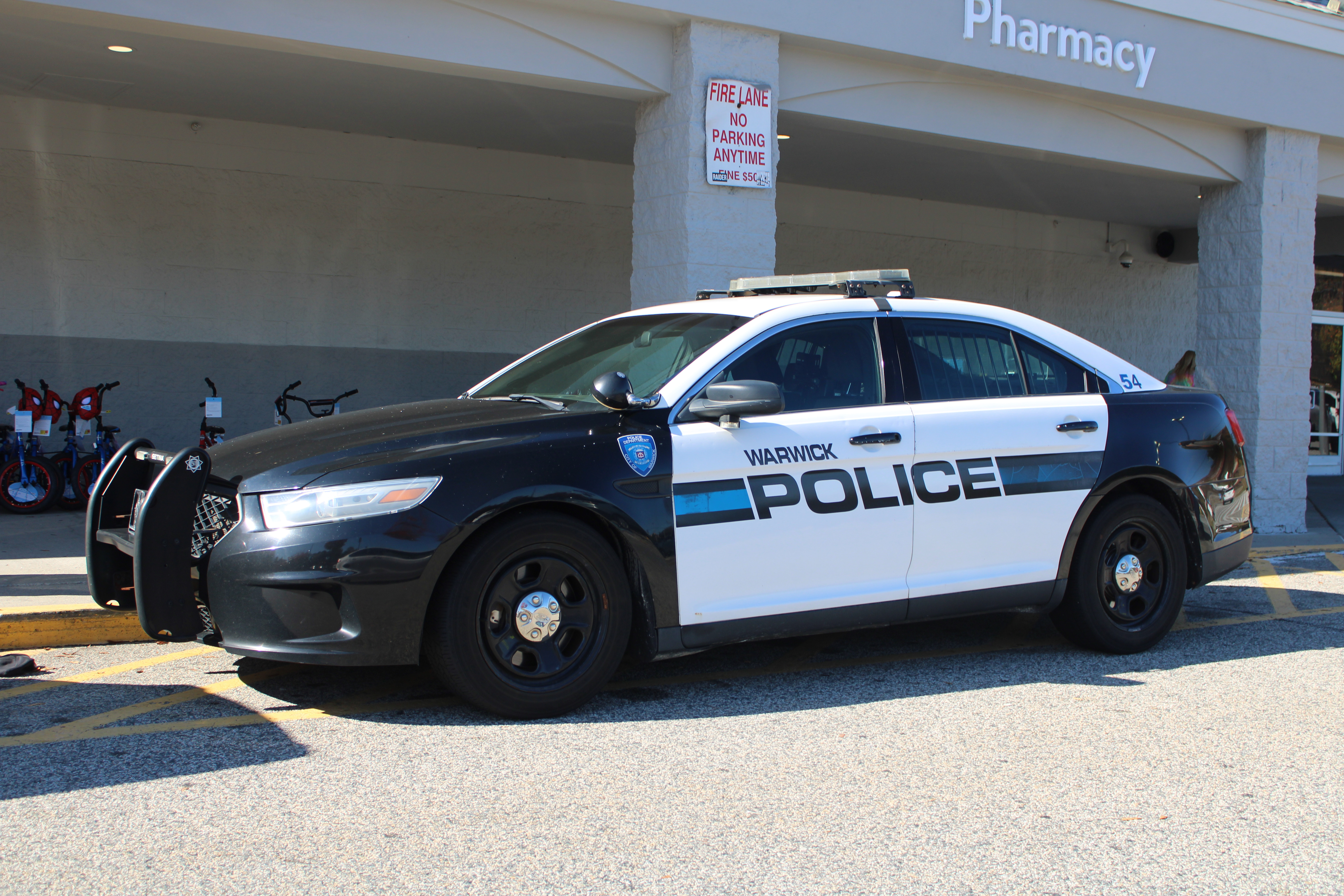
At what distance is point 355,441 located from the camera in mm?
4504

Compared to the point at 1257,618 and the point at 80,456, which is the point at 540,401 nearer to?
the point at 1257,618

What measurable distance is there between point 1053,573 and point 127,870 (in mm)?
4068

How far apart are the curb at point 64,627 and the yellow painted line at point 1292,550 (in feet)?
27.0

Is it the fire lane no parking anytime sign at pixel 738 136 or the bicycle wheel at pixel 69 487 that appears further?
the bicycle wheel at pixel 69 487

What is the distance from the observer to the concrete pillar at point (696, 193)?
869cm

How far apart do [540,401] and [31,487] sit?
726 centimetres

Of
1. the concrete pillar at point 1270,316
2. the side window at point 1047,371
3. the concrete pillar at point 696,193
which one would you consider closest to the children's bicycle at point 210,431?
the concrete pillar at point 696,193

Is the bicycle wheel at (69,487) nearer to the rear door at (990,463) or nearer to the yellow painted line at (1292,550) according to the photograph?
the rear door at (990,463)

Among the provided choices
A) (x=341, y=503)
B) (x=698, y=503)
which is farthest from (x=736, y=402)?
(x=341, y=503)

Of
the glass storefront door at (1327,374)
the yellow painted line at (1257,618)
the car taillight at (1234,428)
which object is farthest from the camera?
the glass storefront door at (1327,374)

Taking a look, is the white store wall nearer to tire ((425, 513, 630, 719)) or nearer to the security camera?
tire ((425, 513, 630, 719))

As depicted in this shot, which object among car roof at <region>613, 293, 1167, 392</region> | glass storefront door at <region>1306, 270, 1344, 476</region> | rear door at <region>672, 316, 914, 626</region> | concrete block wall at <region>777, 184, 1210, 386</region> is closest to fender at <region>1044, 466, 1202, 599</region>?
car roof at <region>613, 293, 1167, 392</region>

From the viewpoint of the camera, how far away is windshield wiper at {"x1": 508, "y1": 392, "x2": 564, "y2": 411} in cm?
495

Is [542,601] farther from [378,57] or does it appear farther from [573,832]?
[378,57]
